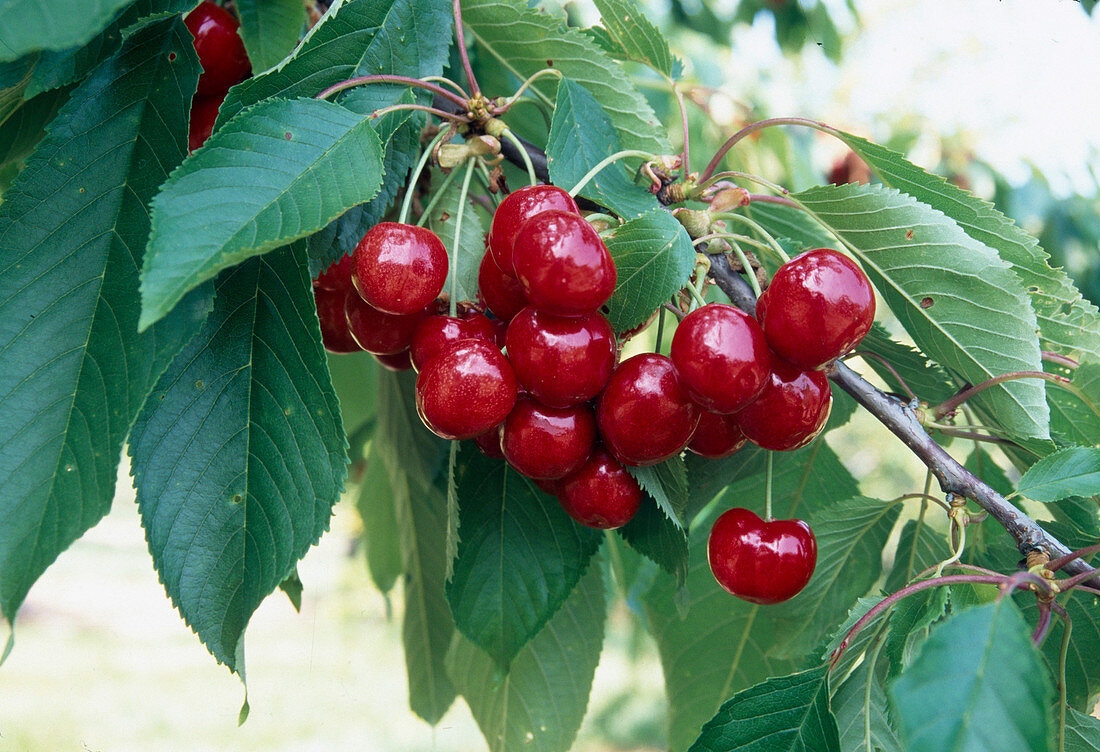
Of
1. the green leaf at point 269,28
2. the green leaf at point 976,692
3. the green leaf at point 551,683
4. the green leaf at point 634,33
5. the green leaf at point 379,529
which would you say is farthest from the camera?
the green leaf at point 379,529

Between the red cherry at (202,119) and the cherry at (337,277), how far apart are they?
0.21 meters

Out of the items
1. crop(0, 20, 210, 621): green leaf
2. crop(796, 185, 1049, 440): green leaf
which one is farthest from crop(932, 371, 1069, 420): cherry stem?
crop(0, 20, 210, 621): green leaf

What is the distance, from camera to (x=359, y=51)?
806mm

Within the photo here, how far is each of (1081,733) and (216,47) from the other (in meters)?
1.19

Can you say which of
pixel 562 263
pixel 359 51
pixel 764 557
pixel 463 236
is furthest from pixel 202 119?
pixel 764 557

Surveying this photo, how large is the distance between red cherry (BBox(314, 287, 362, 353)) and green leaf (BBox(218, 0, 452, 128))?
8.5 inches

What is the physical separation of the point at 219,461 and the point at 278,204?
0.26 m

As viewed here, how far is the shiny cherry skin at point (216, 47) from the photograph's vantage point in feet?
2.98

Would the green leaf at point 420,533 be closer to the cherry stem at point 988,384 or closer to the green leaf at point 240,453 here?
the green leaf at point 240,453

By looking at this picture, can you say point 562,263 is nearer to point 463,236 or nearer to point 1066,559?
point 463,236

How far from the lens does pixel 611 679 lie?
21.6 feet

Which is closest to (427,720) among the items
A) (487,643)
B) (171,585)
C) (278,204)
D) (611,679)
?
(487,643)

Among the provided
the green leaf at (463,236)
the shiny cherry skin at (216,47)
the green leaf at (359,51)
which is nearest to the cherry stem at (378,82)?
the green leaf at (359,51)

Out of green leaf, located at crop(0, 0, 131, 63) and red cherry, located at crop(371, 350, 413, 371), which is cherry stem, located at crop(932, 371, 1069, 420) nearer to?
red cherry, located at crop(371, 350, 413, 371)
